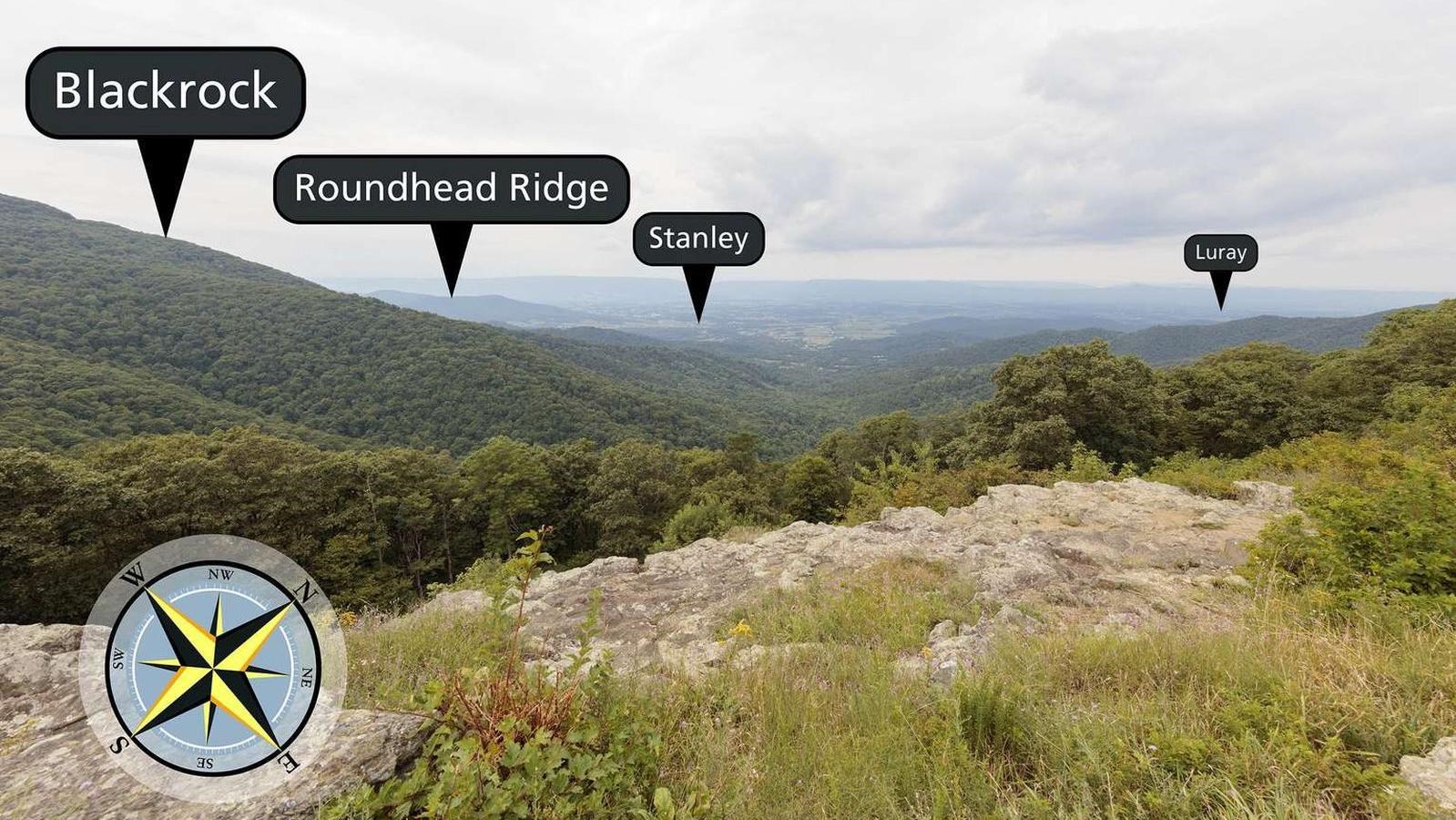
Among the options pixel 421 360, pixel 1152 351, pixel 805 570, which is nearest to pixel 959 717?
pixel 805 570

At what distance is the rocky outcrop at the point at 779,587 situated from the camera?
78.9 inches

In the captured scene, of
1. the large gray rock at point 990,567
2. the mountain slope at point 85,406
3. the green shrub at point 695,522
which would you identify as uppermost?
the large gray rock at point 990,567

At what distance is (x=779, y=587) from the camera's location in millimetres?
5879

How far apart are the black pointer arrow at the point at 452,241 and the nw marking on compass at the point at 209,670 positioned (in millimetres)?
3265

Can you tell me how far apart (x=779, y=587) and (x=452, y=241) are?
188 inches

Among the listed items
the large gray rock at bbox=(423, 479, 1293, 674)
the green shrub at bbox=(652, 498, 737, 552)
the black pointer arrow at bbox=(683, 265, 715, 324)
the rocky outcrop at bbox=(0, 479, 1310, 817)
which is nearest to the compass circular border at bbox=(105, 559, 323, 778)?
the rocky outcrop at bbox=(0, 479, 1310, 817)

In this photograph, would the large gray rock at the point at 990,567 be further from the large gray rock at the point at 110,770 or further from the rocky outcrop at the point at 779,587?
the large gray rock at the point at 110,770

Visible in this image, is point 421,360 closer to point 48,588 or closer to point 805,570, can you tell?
point 48,588

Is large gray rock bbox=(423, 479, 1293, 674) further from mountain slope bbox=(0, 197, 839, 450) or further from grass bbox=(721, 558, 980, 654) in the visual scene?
mountain slope bbox=(0, 197, 839, 450)

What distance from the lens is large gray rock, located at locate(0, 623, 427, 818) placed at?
1.83 meters

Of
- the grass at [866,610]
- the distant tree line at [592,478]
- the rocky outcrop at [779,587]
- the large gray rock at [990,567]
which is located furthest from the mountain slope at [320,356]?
the grass at [866,610]

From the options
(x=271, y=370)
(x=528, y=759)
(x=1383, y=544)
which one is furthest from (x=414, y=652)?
(x=271, y=370)

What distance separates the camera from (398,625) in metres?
4.68

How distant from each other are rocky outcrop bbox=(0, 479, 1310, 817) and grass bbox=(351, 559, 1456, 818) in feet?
2.16
